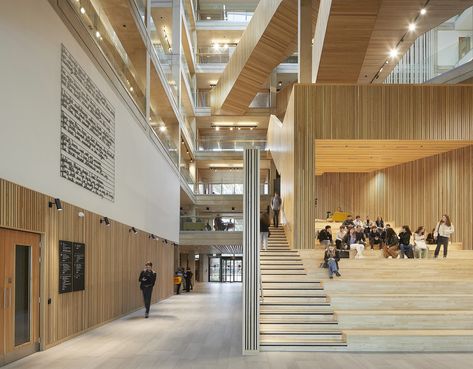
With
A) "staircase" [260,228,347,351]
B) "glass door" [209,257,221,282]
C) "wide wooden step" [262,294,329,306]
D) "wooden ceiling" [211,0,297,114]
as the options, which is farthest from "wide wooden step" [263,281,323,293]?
"glass door" [209,257,221,282]

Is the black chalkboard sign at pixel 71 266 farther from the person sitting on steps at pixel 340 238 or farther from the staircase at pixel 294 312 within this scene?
the person sitting on steps at pixel 340 238

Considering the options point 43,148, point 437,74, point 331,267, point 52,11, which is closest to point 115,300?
point 331,267

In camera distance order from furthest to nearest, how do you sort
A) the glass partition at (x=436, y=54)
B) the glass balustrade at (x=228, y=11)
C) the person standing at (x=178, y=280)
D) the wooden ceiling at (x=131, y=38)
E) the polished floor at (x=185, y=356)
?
the glass balustrade at (x=228, y=11)
the person standing at (x=178, y=280)
the glass partition at (x=436, y=54)
the wooden ceiling at (x=131, y=38)
the polished floor at (x=185, y=356)

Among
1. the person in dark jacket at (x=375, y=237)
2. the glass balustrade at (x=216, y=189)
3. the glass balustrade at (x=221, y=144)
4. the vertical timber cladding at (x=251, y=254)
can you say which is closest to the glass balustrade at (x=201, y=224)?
the glass balustrade at (x=216, y=189)

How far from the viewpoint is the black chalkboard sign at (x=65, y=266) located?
32.1ft

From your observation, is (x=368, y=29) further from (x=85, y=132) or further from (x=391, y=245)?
(x=85, y=132)

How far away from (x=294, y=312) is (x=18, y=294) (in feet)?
16.7

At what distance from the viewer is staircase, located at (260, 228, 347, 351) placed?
31.7ft

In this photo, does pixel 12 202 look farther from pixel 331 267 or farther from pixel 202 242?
pixel 202 242

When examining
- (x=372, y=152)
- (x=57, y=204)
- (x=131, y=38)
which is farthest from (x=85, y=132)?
(x=372, y=152)

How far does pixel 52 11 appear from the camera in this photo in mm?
9234

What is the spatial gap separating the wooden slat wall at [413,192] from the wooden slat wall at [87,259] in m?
9.37

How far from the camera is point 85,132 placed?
11.1 metres

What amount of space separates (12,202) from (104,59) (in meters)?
5.55
